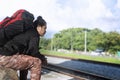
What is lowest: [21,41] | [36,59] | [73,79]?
[73,79]

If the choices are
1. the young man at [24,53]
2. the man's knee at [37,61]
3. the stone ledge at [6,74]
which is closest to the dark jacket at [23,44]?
the young man at [24,53]

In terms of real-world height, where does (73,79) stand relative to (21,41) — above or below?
below

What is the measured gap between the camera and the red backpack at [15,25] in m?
4.52

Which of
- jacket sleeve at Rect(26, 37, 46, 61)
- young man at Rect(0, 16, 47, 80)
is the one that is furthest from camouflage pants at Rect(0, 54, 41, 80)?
jacket sleeve at Rect(26, 37, 46, 61)

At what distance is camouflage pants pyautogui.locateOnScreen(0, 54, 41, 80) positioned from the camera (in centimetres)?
470

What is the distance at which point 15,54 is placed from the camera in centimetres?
473

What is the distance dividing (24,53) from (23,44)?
23cm

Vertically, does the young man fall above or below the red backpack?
A: below

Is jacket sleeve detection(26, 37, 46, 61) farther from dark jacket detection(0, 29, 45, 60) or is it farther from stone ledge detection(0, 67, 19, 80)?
stone ledge detection(0, 67, 19, 80)

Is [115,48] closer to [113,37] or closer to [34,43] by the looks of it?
[113,37]

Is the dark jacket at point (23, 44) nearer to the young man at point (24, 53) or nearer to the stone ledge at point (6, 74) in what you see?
the young man at point (24, 53)

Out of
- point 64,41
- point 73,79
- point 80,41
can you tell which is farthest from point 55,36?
point 73,79

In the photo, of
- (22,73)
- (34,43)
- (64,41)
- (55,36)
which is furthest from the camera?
(55,36)

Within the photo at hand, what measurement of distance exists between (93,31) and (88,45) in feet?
36.2
